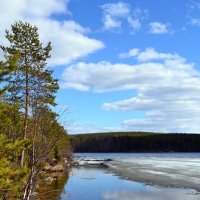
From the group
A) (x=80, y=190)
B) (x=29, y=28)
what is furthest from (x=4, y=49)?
(x=80, y=190)

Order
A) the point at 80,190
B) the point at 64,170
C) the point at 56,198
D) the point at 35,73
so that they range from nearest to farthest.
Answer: the point at 35,73 → the point at 56,198 → the point at 80,190 → the point at 64,170

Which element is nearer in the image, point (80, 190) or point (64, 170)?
point (80, 190)

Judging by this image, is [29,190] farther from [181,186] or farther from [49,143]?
[181,186]

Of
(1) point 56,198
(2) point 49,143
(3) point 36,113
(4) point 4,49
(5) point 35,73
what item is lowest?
(1) point 56,198

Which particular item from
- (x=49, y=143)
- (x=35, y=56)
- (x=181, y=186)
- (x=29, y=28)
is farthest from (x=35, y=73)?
(x=181, y=186)

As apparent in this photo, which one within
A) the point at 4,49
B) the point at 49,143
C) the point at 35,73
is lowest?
the point at 49,143

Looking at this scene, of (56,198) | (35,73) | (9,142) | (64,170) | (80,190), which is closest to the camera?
(9,142)

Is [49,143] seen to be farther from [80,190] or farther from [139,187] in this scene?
[139,187]

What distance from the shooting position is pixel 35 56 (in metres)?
32.1

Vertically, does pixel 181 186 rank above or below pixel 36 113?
below

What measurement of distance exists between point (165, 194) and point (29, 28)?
56.3 ft

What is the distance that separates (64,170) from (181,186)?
2924 cm

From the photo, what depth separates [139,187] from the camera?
138ft

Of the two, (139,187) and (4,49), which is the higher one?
(4,49)
